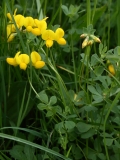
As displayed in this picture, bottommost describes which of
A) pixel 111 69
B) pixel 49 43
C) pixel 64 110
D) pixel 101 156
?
pixel 101 156

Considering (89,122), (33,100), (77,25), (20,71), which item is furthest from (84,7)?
(89,122)

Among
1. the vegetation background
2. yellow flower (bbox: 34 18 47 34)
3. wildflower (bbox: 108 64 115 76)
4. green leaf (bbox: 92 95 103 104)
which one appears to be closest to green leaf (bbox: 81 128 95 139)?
the vegetation background

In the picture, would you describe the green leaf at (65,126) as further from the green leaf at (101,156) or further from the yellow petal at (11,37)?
the yellow petal at (11,37)

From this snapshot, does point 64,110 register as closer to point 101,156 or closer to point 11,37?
point 101,156

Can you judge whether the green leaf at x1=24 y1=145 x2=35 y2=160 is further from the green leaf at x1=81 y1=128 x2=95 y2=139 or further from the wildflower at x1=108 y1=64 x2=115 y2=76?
the wildflower at x1=108 y1=64 x2=115 y2=76

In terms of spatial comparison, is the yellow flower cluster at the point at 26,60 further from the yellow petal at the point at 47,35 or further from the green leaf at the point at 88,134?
the green leaf at the point at 88,134

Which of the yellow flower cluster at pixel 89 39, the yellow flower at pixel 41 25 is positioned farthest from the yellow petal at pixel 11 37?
the yellow flower cluster at pixel 89 39

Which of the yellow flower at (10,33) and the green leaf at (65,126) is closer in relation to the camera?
the green leaf at (65,126)

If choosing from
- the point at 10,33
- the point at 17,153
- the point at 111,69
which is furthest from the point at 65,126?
the point at 10,33

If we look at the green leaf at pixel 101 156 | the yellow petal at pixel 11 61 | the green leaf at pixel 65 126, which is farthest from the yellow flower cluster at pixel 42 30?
the green leaf at pixel 101 156

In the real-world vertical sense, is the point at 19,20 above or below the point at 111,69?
above

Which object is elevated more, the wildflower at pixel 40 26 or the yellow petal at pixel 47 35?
the wildflower at pixel 40 26

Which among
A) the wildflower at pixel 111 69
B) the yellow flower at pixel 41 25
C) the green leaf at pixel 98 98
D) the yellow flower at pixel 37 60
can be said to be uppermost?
the yellow flower at pixel 41 25

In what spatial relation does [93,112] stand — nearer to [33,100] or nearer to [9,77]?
[33,100]
